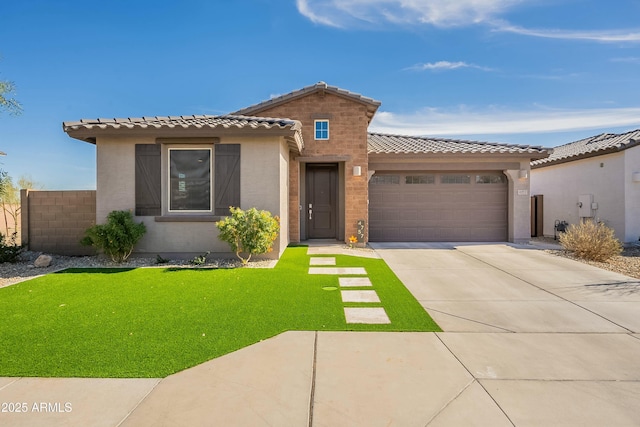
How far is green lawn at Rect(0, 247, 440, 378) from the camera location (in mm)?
3197

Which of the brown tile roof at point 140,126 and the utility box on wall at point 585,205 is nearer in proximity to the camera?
the brown tile roof at point 140,126

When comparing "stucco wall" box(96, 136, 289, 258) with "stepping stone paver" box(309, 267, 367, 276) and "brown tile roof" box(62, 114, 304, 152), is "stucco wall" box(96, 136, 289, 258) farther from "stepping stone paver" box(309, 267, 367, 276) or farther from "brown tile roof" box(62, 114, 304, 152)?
"stepping stone paver" box(309, 267, 367, 276)

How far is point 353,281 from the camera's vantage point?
252 inches

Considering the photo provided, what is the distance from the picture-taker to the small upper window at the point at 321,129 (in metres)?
11.3

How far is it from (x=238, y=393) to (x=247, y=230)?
503 centimetres

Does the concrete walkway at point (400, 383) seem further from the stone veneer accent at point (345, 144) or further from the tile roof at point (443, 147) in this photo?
the tile roof at point (443, 147)

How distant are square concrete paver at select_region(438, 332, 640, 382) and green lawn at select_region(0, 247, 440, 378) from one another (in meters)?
0.68

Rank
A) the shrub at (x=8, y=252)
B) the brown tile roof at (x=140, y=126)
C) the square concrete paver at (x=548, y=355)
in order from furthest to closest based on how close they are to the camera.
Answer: the shrub at (x=8, y=252)
the brown tile roof at (x=140, y=126)
the square concrete paver at (x=548, y=355)

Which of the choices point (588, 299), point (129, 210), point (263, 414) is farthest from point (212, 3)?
point (588, 299)

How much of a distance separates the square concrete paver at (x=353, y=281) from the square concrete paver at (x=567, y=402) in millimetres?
3364

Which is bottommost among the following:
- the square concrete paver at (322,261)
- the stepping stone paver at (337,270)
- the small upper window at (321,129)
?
the stepping stone paver at (337,270)

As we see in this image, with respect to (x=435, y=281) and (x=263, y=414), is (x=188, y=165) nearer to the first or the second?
(x=435, y=281)

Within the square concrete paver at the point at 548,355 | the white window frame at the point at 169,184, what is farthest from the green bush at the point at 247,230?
the square concrete paver at the point at 548,355

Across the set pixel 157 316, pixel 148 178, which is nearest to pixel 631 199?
pixel 157 316
